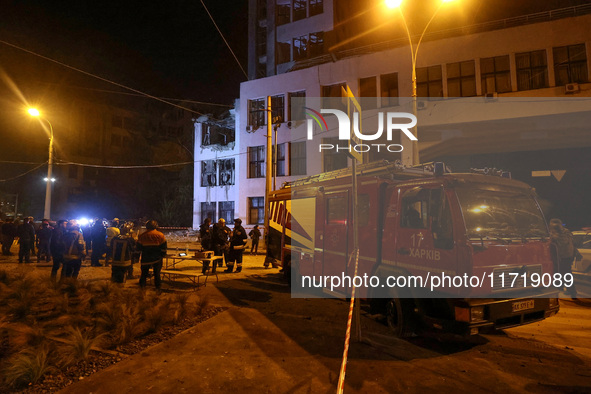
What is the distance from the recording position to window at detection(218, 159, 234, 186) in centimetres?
2989

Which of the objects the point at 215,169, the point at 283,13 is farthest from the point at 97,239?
the point at 283,13

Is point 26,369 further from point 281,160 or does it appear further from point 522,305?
point 281,160

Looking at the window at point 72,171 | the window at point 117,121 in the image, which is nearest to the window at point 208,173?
the window at point 72,171

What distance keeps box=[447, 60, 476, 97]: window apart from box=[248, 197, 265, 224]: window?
47.9 ft

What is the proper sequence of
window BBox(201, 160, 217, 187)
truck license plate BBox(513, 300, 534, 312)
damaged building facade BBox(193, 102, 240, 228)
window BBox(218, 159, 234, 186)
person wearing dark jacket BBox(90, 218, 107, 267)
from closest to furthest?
truck license plate BBox(513, 300, 534, 312) → person wearing dark jacket BBox(90, 218, 107, 267) → damaged building facade BBox(193, 102, 240, 228) → window BBox(218, 159, 234, 186) → window BBox(201, 160, 217, 187)

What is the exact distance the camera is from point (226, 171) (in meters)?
30.2

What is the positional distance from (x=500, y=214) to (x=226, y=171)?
27.0 meters

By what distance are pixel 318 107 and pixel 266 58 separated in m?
10.5

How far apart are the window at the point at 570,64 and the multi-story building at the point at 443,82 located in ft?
0.13

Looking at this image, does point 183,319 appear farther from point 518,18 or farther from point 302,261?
point 518,18

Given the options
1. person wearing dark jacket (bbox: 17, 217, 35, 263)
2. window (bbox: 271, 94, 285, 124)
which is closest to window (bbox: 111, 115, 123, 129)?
window (bbox: 271, 94, 285, 124)

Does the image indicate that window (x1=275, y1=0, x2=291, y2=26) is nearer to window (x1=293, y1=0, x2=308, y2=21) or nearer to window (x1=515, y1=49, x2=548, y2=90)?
window (x1=293, y1=0, x2=308, y2=21)

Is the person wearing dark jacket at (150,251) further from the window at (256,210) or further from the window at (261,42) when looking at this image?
the window at (261,42)

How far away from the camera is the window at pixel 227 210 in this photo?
1147 inches
